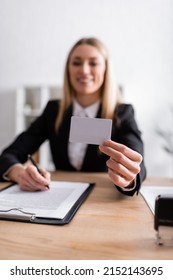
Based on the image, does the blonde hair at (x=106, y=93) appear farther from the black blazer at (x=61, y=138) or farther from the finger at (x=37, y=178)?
the finger at (x=37, y=178)

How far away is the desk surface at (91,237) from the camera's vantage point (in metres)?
0.40

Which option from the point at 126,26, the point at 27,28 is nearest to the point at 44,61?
the point at 27,28

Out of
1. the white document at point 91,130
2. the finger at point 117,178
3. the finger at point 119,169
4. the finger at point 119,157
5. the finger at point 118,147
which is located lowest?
the finger at point 117,178

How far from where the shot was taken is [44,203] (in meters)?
0.62

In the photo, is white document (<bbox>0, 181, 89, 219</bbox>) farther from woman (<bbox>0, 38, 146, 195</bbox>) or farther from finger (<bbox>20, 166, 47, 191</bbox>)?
woman (<bbox>0, 38, 146, 195</bbox>)

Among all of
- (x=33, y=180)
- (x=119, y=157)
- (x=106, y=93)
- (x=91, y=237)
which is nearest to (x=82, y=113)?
(x=106, y=93)

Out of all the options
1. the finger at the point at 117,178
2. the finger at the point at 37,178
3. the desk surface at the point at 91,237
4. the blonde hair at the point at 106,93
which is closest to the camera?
the desk surface at the point at 91,237

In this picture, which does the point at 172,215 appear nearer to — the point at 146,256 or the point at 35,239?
the point at 146,256

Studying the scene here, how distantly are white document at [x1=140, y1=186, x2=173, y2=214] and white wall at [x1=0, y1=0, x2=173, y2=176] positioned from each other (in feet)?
6.46

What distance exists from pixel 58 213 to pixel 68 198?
119mm

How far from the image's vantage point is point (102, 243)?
44cm

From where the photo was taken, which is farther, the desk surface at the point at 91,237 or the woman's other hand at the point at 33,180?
the woman's other hand at the point at 33,180

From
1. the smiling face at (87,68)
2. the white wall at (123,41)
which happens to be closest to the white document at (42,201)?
the smiling face at (87,68)

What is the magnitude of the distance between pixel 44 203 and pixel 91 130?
203 millimetres
